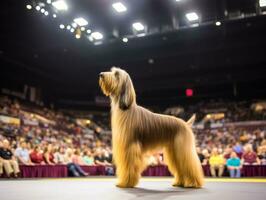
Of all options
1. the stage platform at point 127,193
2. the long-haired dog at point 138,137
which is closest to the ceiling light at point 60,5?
the long-haired dog at point 138,137

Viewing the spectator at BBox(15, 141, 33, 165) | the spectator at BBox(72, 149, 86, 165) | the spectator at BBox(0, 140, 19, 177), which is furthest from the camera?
the spectator at BBox(72, 149, 86, 165)

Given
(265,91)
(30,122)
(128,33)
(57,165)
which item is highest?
(128,33)

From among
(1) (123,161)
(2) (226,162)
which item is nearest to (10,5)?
(2) (226,162)

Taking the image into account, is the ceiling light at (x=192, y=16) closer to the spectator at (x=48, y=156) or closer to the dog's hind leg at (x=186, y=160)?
the spectator at (x=48, y=156)

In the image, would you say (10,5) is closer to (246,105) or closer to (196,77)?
(196,77)

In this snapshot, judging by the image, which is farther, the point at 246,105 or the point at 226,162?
the point at 246,105

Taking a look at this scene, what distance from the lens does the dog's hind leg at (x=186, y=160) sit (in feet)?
17.8

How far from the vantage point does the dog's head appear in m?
5.28

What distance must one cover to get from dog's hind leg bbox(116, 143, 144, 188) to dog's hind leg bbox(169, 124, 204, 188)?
634mm

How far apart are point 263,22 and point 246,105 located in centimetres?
1128

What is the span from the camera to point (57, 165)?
503 inches

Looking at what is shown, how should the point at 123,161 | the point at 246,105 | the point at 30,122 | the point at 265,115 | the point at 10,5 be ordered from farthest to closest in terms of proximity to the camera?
the point at 246,105, the point at 265,115, the point at 30,122, the point at 10,5, the point at 123,161

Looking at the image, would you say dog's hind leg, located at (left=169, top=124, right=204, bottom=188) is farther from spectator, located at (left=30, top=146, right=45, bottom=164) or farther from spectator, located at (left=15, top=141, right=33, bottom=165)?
spectator, located at (left=30, top=146, right=45, bottom=164)

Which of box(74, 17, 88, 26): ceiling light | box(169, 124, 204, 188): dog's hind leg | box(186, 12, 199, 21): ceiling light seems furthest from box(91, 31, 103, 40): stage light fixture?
box(169, 124, 204, 188): dog's hind leg
